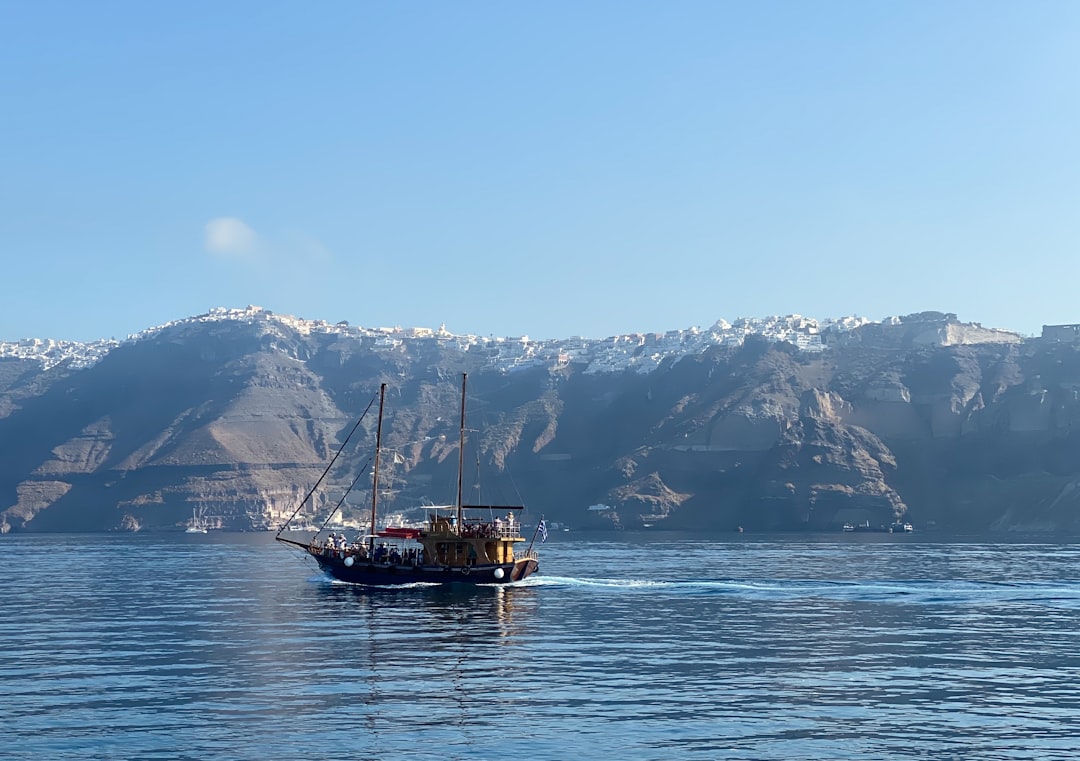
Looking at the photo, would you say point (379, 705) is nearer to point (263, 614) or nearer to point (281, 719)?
point (281, 719)

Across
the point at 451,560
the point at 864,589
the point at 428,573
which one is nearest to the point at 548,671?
the point at 864,589

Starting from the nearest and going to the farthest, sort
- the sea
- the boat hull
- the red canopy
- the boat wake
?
the sea, the boat wake, the boat hull, the red canopy

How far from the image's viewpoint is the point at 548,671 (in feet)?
167

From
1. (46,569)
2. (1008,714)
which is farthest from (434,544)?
(1008,714)

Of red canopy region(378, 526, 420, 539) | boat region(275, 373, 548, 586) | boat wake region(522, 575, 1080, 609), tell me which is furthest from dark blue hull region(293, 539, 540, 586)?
red canopy region(378, 526, 420, 539)

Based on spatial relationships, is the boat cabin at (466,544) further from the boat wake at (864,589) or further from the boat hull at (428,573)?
the boat wake at (864,589)

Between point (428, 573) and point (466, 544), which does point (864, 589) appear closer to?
point (466, 544)

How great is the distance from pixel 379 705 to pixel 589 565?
89.6m

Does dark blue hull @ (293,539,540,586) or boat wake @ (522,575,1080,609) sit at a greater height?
dark blue hull @ (293,539,540,586)

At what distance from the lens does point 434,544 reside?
9762cm

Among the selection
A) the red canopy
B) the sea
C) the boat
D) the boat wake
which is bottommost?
the boat wake

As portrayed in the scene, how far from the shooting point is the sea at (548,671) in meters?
37.1

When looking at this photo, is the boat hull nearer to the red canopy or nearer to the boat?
the boat

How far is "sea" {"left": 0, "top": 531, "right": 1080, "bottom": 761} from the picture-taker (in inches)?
1462
